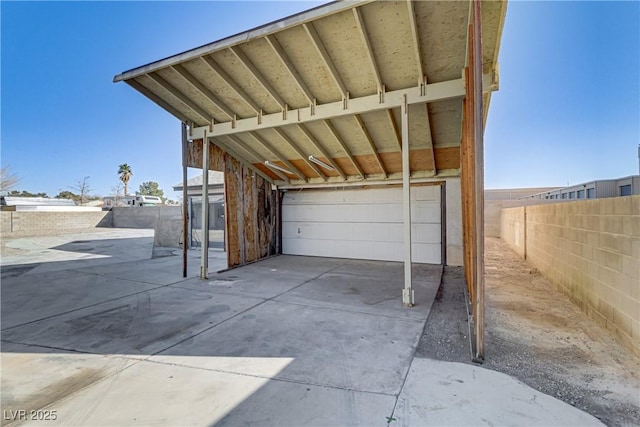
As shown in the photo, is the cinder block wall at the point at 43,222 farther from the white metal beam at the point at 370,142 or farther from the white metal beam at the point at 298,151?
the white metal beam at the point at 370,142

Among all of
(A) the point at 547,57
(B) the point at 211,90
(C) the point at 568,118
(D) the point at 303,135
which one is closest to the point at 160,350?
(B) the point at 211,90

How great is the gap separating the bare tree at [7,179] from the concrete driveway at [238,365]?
26.0 m

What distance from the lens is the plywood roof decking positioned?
11.3ft

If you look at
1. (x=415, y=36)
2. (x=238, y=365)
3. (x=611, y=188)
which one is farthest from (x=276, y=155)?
(x=611, y=188)

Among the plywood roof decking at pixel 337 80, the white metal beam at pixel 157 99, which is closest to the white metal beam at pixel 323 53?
the plywood roof decking at pixel 337 80

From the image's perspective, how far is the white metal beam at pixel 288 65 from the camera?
153 inches

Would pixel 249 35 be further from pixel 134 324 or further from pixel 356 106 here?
pixel 134 324

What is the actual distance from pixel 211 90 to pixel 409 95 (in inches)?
135

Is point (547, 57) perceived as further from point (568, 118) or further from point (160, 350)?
point (160, 350)

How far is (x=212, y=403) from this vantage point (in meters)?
1.93

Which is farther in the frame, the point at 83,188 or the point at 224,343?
the point at 83,188

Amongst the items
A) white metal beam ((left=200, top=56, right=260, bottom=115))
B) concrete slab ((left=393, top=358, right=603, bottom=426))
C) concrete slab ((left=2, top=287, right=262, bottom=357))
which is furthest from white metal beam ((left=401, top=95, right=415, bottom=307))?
white metal beam ((left=200, top=56, right=260, bottom=115))

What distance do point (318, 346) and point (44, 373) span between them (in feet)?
7.61

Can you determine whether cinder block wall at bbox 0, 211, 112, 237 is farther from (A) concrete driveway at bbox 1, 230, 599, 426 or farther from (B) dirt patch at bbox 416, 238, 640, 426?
(B) dirt patch at bbox 416, 238, 640, 426
